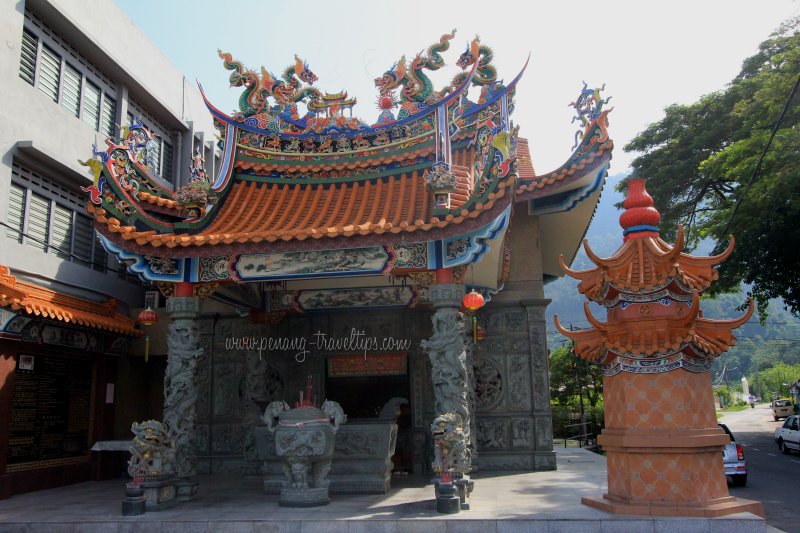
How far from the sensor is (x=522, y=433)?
446 inches

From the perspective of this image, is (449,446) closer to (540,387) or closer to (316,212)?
(316,212)

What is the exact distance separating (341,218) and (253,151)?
2533mm

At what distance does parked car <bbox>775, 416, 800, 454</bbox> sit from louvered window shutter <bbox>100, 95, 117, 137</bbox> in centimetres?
2140

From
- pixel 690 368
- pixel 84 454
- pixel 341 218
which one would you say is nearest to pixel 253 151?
pixel 341 218

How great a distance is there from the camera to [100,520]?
24.1 ft

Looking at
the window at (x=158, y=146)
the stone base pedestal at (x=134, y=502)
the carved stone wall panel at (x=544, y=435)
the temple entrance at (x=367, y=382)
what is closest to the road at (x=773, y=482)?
the carved stone wall panel at (x=544, y=435)

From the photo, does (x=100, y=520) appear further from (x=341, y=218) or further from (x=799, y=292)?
(x=799, y=292)

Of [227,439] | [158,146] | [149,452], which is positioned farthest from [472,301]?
Result: [158,146]

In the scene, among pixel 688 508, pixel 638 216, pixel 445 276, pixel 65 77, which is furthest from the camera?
pixel 65 77

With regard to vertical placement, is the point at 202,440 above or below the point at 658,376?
below

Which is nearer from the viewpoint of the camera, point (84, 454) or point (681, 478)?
point (681, 478)

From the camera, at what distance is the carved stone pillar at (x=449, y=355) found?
7805 millimetres

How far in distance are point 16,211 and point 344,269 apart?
6.66 m

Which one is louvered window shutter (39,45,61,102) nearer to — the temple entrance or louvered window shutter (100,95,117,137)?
louvered window shutter (100,95,117,137)
